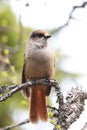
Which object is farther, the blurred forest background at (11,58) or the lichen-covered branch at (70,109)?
the blurred forest background at (11,58)

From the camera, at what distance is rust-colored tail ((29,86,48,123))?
5594mm

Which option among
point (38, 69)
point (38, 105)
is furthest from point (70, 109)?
point (38, 105)

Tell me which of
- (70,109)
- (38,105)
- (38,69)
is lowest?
(38,105)

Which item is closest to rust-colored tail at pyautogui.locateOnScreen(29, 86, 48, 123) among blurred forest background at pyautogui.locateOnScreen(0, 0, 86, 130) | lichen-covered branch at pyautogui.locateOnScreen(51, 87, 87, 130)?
lichen-covered branch at pyautogui.locateOnScreen(51, 87, 87, 130)

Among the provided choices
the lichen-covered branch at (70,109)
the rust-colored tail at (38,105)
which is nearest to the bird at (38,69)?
the rust-colored tail at (38,105)

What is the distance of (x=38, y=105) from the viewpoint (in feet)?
18.8

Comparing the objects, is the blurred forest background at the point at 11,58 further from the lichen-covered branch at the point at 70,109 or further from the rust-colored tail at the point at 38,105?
the lichen-covered branch at the point at 70,109

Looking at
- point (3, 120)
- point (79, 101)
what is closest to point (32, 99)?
point (79, 101)

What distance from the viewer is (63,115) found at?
14.8 feet

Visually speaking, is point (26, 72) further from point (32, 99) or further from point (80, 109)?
point (80, 109)

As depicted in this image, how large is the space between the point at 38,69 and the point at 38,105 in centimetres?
43

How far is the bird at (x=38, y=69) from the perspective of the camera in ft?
18.2

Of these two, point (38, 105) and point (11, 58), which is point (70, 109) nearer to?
point (38, 105)

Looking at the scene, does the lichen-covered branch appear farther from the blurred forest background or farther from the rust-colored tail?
the blurred forest background
